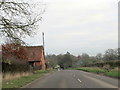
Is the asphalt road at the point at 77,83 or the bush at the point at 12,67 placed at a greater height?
the bush at the point at 12,67

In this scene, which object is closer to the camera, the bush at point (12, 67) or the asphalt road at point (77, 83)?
the asphalt road at point (77, 83)

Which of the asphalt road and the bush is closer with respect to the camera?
the asphalt road

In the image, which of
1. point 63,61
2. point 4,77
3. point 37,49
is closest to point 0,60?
point 4,77

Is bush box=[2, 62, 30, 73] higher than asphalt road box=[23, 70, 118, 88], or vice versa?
bush box=[2, 62, 30, 73]

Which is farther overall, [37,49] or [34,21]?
[37,49]

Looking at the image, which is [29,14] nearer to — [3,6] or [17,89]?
[3,6]

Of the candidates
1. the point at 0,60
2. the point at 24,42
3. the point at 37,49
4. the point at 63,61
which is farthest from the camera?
the point at 63,61

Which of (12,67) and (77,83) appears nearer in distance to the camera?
(77,83)

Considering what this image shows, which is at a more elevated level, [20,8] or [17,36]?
[20,8]

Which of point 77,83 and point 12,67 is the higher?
point 12,67

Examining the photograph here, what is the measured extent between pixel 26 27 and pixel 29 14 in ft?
2.96

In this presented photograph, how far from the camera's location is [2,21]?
17578 millimetres

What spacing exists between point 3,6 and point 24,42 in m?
Result: 2.87

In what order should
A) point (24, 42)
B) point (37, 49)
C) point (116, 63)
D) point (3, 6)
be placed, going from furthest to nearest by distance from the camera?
point (37, 49)
point (116, 63)
point (24, 42)
point (3, 6)
